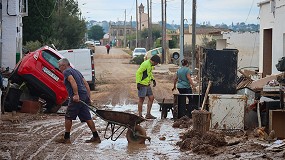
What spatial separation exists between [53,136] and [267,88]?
16.9 ft

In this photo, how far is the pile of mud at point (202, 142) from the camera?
1085cm

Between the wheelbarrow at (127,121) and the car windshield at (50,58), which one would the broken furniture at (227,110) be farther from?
the car windshield at (50,58)

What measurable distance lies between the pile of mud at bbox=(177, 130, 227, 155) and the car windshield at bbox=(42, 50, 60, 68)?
22.7ft

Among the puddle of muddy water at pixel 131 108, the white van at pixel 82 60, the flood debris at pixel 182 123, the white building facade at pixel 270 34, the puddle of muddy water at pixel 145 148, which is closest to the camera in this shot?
the puddle of muddy water at pixel 145 148

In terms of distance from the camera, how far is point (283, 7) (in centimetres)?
2262

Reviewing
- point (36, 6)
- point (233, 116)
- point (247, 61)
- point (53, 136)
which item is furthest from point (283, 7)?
point (36, 6)

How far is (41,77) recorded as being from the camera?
57.1 ft

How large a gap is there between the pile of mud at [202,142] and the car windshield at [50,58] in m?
6.93

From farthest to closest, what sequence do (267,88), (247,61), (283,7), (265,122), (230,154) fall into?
1. (247,61)
2. (283,7)
3. (267,88)
4. (265,122)
5. (230,154)

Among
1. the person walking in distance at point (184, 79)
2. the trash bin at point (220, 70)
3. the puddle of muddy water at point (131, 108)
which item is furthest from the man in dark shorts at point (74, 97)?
the puddle of muddy water at point (131, 108)

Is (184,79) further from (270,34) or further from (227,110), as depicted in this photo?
(270,34)

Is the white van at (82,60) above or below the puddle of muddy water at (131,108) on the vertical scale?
above

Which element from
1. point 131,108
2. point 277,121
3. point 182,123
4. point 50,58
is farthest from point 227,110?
point 131,108

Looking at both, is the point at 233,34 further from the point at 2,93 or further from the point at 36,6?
the point at 2,93
